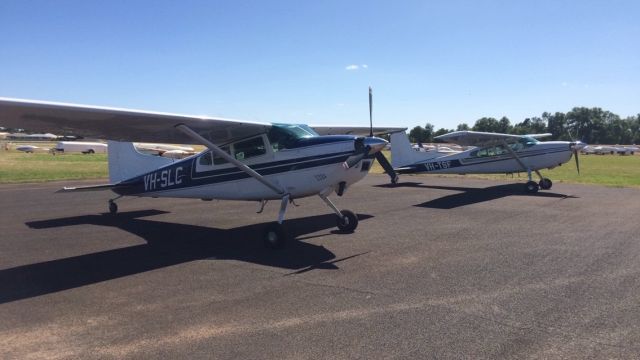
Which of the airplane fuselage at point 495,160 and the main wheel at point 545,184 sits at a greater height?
the airplane fuselage at point 495,160

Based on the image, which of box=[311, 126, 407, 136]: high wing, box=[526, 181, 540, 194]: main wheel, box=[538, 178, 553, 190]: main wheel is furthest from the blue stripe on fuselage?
box=[538, 178, 553, 190]: main wheel

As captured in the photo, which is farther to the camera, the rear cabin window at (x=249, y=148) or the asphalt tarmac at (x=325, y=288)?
the rear cabin window at (x=249, y=148)

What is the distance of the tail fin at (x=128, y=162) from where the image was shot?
476 inches

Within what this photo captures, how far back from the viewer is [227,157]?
8664mm

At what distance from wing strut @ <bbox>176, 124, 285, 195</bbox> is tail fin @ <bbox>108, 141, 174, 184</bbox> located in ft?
12.0

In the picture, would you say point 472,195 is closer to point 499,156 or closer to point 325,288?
point 499,156

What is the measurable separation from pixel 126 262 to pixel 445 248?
5651 mm

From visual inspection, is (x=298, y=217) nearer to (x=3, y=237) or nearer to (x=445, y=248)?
(x=445, y=248)

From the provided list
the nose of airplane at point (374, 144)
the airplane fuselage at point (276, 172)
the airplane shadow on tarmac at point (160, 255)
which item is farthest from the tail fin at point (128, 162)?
the nose of airplane at point (374, 144)

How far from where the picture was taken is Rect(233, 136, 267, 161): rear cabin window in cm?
929

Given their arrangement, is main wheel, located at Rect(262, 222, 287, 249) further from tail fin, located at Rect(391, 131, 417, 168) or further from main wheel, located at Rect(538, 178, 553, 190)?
tail fin, located at Rect(391, 131, 417, 168)

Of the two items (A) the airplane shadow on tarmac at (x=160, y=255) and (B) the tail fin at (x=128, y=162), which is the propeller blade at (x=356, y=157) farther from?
(B) the tail fin at (x=128, y=162)

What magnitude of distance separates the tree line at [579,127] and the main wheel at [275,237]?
457 ft

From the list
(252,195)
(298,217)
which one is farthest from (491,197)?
(252,195)
